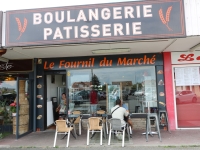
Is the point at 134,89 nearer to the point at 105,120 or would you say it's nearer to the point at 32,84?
the point at 105,120

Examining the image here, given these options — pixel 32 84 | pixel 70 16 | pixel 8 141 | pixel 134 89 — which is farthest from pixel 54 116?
pixel 70 16

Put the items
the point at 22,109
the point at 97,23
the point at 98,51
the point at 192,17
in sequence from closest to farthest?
the point at 192,17
the point at 97,23
the point at 98,51
the point at 22,109

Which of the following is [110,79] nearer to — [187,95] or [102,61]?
[102,61]

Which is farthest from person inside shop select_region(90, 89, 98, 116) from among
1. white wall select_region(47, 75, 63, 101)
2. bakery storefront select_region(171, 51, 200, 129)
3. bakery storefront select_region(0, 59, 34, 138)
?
bakery storefront select_region(171, 51, 200, 129)

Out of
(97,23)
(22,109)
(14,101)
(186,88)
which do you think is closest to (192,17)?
(97,23)

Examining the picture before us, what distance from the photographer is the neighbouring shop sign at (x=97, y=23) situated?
502 cm

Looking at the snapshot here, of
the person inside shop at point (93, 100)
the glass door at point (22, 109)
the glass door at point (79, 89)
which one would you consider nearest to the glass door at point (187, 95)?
the person inside shop at point (93, 100)

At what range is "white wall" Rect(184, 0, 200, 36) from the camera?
5035mm

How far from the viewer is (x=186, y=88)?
7.45 meters

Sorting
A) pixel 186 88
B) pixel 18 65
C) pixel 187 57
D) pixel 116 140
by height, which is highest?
pixel 187 57

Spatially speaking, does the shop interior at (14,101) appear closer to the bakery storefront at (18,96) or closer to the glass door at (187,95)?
the bakery storefront at (18,96)

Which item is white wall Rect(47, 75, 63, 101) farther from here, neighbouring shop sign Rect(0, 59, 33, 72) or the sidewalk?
the sidewalk

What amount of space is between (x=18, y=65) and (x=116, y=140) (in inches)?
194

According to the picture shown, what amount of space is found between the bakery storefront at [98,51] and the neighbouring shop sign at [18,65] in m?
0.32
